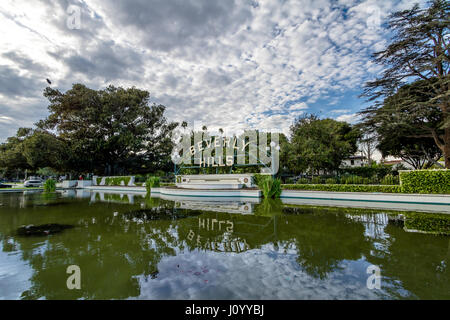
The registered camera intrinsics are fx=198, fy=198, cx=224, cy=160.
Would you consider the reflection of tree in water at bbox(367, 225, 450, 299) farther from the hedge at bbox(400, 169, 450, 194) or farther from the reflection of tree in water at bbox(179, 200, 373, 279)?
the hedge at bbox(400, 169, 450, 194)

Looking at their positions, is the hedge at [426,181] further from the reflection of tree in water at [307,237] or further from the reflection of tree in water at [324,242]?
the reflection of tree in water at [324,242]

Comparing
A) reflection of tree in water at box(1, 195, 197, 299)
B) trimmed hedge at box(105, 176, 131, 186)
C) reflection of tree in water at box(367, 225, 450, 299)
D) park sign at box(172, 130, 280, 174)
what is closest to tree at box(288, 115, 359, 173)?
park sign at box(172, 130, 280, 174)

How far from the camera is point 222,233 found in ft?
18.1

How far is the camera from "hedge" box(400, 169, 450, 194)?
10.1 m

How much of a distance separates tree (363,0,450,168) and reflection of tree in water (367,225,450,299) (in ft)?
44.5

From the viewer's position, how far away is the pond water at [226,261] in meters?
2.70

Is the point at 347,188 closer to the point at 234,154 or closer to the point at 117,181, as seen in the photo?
the point at 234,154

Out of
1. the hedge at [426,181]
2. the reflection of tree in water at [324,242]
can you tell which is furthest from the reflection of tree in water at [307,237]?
the hedge at [426,181]

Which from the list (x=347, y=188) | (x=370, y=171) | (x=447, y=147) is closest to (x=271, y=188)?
(x=347, y=188)

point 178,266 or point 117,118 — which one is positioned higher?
point 117,118

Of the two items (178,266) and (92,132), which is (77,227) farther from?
(92,132)

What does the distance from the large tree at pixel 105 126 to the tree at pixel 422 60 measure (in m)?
28.1
